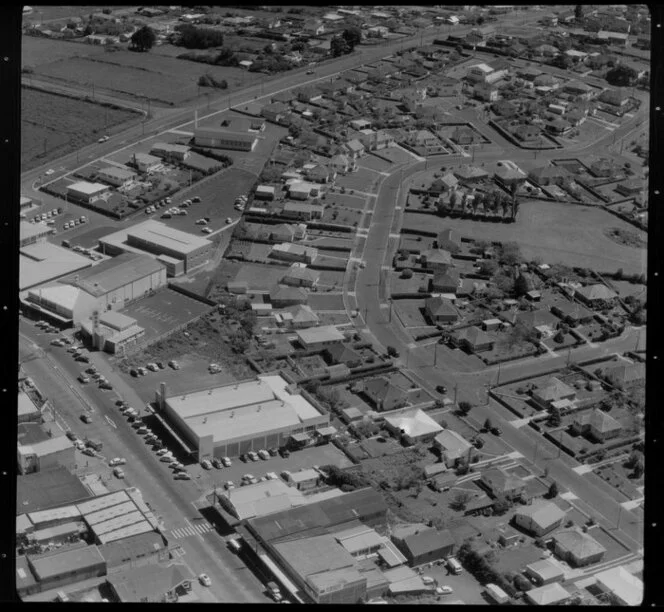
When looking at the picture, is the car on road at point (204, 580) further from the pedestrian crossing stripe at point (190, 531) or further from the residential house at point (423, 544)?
the residential house at point (423, 544)

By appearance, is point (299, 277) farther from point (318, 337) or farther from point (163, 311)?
point (163, 311)

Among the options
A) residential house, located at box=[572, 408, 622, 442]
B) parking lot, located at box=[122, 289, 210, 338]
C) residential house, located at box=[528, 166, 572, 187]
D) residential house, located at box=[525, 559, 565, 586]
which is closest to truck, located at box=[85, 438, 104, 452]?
parking lot, located at box=[122, 289, 210, 338]

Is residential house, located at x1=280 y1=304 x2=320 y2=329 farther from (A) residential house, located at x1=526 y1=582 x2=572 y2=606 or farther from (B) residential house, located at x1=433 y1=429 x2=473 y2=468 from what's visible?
Result: (A) residential house, located at x1=526 y1=582 x2=572 y2=606

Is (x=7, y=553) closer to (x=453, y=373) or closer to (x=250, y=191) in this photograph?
(x=453, y=373)

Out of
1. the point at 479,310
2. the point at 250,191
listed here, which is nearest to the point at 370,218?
the point at 250,191

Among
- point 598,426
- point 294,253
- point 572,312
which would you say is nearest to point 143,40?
point 294,253

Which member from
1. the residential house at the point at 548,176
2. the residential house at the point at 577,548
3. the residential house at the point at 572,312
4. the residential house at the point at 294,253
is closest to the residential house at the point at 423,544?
the residential house at the point at 577,548
